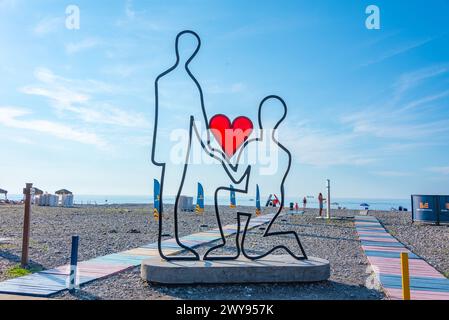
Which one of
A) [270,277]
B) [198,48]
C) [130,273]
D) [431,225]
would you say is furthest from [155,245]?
[431,225]

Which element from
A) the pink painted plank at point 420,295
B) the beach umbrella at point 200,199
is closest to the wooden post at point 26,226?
the pink painted plank at point 420,295

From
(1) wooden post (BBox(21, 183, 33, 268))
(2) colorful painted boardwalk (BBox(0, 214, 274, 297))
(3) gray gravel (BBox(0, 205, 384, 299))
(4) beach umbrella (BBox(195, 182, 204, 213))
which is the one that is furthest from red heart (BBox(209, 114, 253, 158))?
(4) beach umbrella (BBox(195, 182, 204, 213))

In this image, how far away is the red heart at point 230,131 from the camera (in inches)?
268

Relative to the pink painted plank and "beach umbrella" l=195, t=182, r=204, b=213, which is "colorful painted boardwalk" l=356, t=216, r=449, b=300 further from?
"beach umbrella" l=195, t=182, r=204, b=213

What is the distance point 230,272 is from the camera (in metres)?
6.11

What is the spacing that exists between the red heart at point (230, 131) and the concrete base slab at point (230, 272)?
6.57ft

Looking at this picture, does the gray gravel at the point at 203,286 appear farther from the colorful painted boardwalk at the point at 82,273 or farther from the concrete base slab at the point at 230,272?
the colorful painted boardwalk at the point at 82,273

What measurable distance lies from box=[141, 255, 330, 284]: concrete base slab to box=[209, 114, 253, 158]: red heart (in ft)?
6.57

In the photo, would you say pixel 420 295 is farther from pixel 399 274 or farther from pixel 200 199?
pixel 200 199

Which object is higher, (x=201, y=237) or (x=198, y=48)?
(x=198, y=48)
